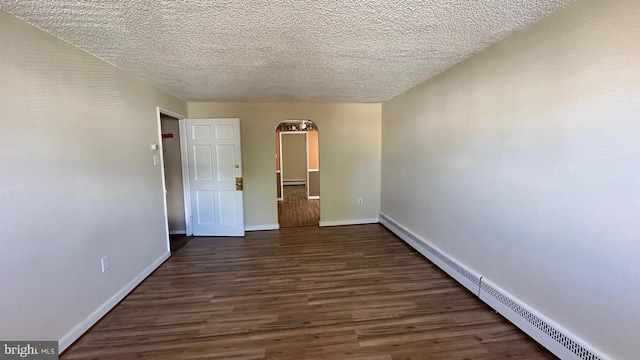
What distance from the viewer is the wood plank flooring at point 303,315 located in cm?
182

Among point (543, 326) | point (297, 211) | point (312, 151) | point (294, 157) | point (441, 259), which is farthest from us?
point (294, 157)

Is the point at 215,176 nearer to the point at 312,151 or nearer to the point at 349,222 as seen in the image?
the point at 349,222

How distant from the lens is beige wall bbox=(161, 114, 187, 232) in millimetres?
4203

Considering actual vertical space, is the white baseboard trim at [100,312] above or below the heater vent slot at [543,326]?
below

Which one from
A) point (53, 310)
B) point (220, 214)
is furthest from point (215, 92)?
point (53, 310)

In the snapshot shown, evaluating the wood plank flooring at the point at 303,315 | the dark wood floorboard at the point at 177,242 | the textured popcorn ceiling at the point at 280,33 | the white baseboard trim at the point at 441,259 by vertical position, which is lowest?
the wood plank flooring at the point at 303,315

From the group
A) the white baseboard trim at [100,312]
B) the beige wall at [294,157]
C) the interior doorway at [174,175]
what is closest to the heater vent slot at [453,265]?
the white baseboard trim at [100,312]

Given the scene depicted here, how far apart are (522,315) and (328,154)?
11.4 ft

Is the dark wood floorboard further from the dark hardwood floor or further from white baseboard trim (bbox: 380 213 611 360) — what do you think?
white baseboard trim (bbox: 380 213 611 360)

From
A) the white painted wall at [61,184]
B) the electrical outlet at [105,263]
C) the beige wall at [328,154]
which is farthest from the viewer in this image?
the beige wall at [328,154]

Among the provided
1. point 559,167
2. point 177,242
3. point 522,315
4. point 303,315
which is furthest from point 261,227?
point 559,167

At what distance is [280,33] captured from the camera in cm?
185

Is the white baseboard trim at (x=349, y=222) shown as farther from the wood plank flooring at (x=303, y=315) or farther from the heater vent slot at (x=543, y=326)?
the heater vent slot at (x=543, y=326)

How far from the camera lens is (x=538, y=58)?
70.6 inches
